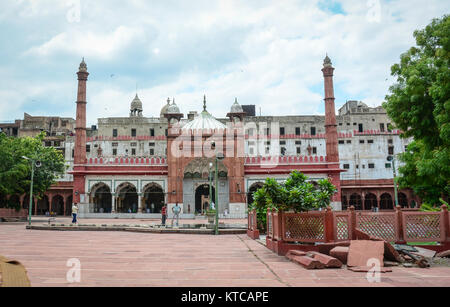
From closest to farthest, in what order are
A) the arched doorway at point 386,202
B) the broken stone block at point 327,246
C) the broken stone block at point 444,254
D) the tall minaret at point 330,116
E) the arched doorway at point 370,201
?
the broken stone block at point 327,246 < the broken stone block at point 444,254 < the tall minaret at point 330,116 < the arched doorway at point 386,202 < the arched doorway at point 370,201

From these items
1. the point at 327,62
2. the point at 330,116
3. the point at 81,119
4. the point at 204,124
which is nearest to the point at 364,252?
the point at 330,116

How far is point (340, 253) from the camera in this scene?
Answer: 756 centimetres

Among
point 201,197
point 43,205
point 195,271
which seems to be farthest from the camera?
point 43,205

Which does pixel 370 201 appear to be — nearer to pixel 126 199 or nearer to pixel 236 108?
pixel 236 108

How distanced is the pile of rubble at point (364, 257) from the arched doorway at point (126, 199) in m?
29.3

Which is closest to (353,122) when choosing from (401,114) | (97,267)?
(401,114)

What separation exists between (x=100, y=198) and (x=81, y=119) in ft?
25.8

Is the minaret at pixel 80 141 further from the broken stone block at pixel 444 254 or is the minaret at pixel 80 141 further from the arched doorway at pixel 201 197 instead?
the broken stone block at pixel 444 254

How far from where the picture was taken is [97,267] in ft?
23.9

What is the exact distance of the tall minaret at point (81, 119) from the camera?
34.3 m

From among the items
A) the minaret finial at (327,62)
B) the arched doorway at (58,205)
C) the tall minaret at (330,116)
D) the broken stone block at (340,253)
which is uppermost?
the minaret finial at (327,62)

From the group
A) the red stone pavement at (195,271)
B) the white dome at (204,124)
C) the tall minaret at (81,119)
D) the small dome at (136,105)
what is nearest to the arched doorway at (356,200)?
the white dome at (204,124)

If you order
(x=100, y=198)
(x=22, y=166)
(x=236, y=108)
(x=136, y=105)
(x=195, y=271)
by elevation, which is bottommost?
(x=195, y=271)
